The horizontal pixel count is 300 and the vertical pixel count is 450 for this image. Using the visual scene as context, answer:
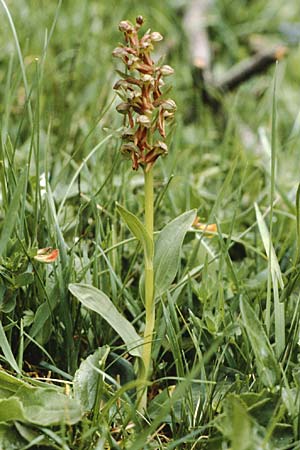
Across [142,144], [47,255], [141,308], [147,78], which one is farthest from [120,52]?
[141,308]

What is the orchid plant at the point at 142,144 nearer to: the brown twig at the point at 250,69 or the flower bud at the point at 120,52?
the flower bud at the point at 120,52

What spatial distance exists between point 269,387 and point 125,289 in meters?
0.44

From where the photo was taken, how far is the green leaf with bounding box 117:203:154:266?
4.20 feet

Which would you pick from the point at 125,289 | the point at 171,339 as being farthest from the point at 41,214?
the point at 171,339

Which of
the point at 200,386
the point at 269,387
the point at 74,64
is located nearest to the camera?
the point at 269,387

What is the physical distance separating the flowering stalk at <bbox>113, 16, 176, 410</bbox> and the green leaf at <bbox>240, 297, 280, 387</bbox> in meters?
0.19

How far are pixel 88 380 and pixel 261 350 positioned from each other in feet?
1.10

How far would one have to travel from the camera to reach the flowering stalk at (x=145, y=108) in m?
1.30

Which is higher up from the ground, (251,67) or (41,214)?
(251,67)

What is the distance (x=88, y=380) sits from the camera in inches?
52.3

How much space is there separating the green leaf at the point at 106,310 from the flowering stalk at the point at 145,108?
30 mm

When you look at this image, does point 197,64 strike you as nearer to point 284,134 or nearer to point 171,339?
point 284,134

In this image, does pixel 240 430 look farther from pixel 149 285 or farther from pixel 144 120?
pixel 144 120

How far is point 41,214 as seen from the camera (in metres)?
1.56
